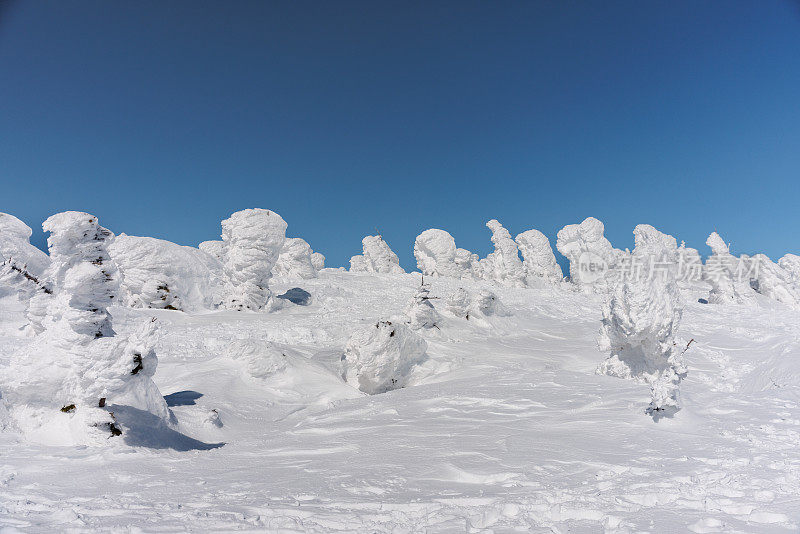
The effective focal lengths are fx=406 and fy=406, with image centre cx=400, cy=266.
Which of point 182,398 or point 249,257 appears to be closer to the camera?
point 182,398

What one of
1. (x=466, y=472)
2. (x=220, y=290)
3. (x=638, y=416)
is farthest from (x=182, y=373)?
(x=220, y=290)

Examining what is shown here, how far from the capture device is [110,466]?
4.92m

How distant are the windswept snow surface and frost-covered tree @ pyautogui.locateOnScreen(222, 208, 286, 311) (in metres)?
9.53

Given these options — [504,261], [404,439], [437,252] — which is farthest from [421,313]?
[504,261]

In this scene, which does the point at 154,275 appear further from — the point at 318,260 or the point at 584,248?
the point at 584,248

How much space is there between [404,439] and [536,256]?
45.8 meters

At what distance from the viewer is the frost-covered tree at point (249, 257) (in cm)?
2184

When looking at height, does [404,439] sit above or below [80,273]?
below

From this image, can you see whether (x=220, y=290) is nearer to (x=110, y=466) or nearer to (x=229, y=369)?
(x=229, y=369)

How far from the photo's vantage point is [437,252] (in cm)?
4388

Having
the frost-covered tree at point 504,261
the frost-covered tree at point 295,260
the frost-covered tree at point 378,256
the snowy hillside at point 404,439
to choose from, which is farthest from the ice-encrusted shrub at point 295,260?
the frost-covered tree at point 504,261

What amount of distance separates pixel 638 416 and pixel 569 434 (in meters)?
1.46

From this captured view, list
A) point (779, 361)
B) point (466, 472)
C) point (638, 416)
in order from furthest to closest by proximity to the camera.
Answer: point (779, 361), point (638, 416), point (466, 472)

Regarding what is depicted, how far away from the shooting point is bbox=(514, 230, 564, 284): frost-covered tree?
159 ft
